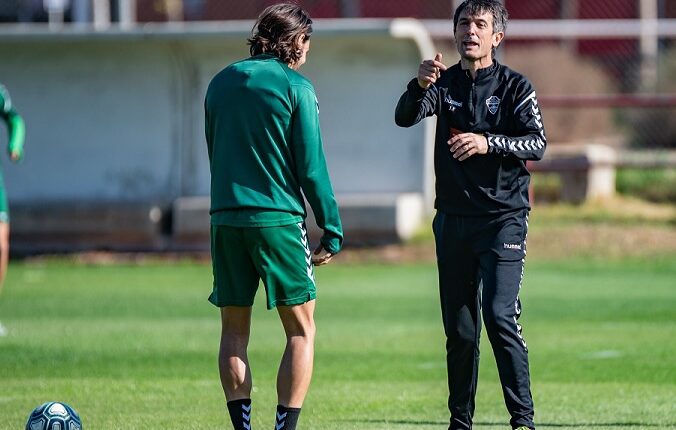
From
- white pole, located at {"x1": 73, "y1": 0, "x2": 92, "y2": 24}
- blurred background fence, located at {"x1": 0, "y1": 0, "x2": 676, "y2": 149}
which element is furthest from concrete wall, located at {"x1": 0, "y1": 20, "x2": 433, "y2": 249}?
blurred background fence, located at {"x1": 0, "y1": 0, "x2": 676, "y2": 149}

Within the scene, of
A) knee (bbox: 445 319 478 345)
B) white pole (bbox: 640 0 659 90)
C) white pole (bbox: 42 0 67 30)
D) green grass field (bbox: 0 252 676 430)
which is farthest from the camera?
white pole (bbox: 640 0 659 90)

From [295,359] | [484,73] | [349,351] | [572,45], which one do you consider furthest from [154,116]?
[295,359]

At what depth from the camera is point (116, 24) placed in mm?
22141

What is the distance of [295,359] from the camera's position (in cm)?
664

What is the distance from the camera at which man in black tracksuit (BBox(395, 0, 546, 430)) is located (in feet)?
22.4

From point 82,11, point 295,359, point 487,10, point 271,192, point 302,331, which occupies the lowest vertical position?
point 295,359

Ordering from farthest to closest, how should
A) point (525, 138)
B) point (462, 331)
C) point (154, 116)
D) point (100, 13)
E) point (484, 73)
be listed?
point (100, 13) < point (154, 116) < point (462, 331) < point (484, 73) < point (525, 138)

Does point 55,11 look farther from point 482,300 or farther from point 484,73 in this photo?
point 482,300

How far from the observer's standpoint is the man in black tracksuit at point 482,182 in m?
6.83

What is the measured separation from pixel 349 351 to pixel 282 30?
16.9 ft

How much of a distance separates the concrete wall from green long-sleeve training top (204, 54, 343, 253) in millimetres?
14415

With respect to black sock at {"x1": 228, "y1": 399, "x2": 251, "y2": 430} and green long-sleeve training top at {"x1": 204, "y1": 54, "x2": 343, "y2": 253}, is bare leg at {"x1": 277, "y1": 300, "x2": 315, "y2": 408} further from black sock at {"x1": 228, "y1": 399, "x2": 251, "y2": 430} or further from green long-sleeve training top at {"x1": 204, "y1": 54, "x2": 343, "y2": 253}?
green long-sleeve training top at {"x1": 204, "y1": 54, "x2": 343, "y2": 253}

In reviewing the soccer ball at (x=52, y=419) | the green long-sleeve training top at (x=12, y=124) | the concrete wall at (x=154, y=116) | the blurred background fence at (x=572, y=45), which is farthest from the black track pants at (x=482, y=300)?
the blurred background fence at (x=572, y=45)

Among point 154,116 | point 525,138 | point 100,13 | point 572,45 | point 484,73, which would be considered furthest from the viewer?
point 572,45
